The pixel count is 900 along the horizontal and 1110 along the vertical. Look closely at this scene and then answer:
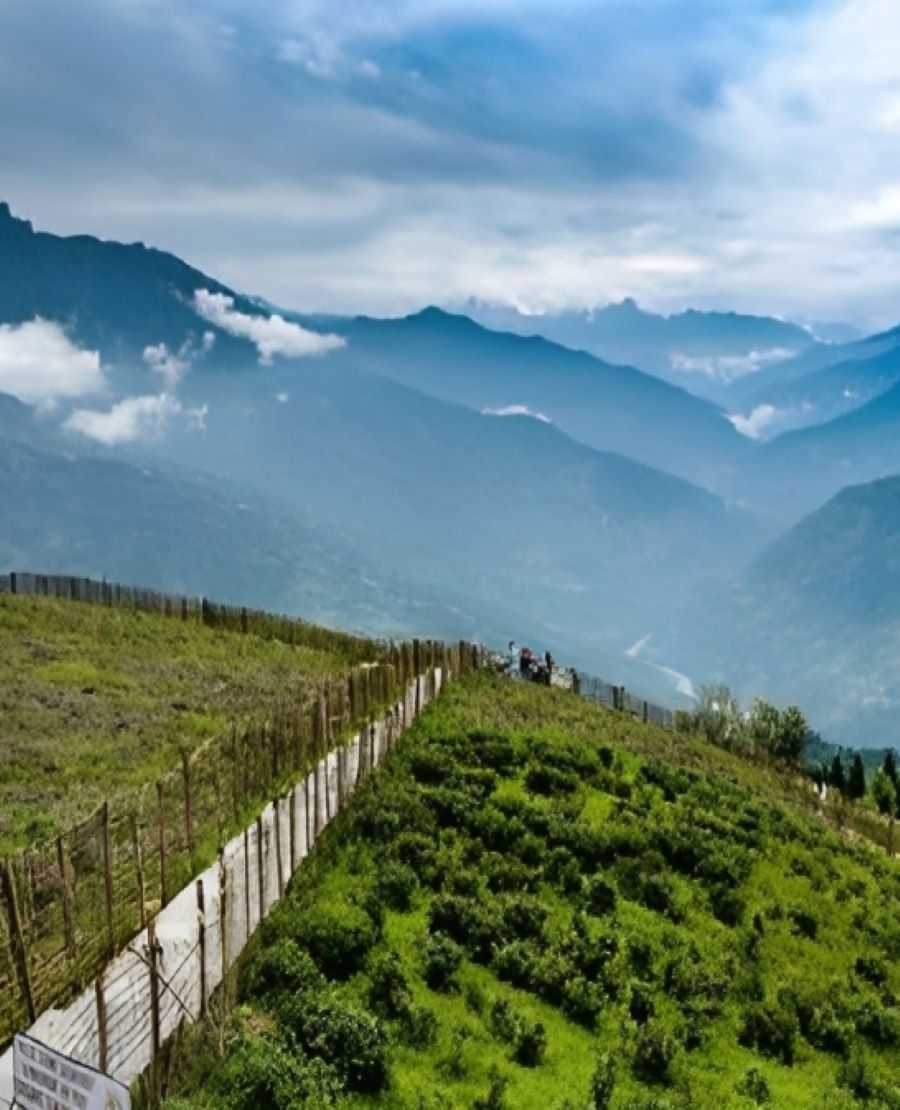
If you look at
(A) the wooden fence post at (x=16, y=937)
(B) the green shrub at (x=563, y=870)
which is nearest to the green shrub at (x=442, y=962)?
(B) the green shrub at (x=563, y=870)

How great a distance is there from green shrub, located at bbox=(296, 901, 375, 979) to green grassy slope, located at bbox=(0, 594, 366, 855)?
15.8 feet

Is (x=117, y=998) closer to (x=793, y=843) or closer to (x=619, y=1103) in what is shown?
(x=619, y=1103)

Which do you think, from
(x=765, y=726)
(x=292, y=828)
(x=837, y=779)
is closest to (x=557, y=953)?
(x=292, y=828)

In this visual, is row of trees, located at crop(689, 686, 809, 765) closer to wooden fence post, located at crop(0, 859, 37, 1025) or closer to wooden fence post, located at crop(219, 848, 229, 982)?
wooden fence post, located at crop(219, 848, 229, 982)

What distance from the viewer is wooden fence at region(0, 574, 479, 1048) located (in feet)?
39.8

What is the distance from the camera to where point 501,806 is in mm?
22703

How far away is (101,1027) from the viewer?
1182 cm

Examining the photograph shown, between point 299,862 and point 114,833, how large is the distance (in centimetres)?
302

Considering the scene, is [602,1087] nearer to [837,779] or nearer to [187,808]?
[187,808]

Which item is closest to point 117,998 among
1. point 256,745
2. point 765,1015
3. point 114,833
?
point 114,833

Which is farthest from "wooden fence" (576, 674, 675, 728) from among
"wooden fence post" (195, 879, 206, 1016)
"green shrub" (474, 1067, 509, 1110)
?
"wooden fence post" (195, 879, 206, 1016)

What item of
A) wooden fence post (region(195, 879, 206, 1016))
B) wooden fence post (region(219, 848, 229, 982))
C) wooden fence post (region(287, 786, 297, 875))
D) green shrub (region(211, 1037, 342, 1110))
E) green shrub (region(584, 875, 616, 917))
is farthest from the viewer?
green shrub (region(584, 875, 616, 917))

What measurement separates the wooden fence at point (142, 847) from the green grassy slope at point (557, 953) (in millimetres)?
1494

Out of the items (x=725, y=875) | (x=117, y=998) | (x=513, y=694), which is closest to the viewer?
(x=117, y=998)
